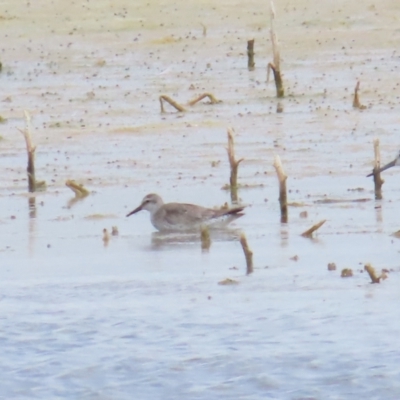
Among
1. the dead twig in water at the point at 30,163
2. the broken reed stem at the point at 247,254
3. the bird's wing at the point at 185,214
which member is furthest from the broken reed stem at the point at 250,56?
the broken reed stem at the point at 247,254

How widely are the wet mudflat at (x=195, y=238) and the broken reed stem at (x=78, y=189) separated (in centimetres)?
25

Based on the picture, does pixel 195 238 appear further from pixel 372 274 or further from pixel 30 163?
pixel 372 274

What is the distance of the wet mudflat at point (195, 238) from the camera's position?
8336mm

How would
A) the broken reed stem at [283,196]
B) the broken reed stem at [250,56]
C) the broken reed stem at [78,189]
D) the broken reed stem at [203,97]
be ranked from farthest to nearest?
the broken reed stem at [250,56] → the broken reed stem at [203,97] → the broken reed stem at [78,189] → the broken reed stem at [283,196]

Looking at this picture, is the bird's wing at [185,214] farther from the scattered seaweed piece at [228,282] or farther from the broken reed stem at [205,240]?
the scattered seaweed piece at [228,282]

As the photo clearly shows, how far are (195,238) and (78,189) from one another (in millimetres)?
2458

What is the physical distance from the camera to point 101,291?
10031 mm

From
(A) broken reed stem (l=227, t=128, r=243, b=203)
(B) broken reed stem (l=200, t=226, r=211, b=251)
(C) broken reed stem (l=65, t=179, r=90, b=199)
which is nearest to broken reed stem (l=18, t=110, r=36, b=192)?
(C) broken reed stem (l=65, t=179, r=90, b=199)

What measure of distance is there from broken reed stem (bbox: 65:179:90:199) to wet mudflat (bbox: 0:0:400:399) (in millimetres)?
245

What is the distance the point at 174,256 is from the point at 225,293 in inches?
61.7

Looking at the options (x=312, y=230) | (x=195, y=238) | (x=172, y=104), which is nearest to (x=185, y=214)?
(x=195, y=238)

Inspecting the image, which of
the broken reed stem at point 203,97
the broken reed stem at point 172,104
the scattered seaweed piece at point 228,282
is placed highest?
the broken reed stem at point 203,97

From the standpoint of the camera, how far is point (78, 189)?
14273 mm

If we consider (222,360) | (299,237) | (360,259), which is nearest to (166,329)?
(222,360)
